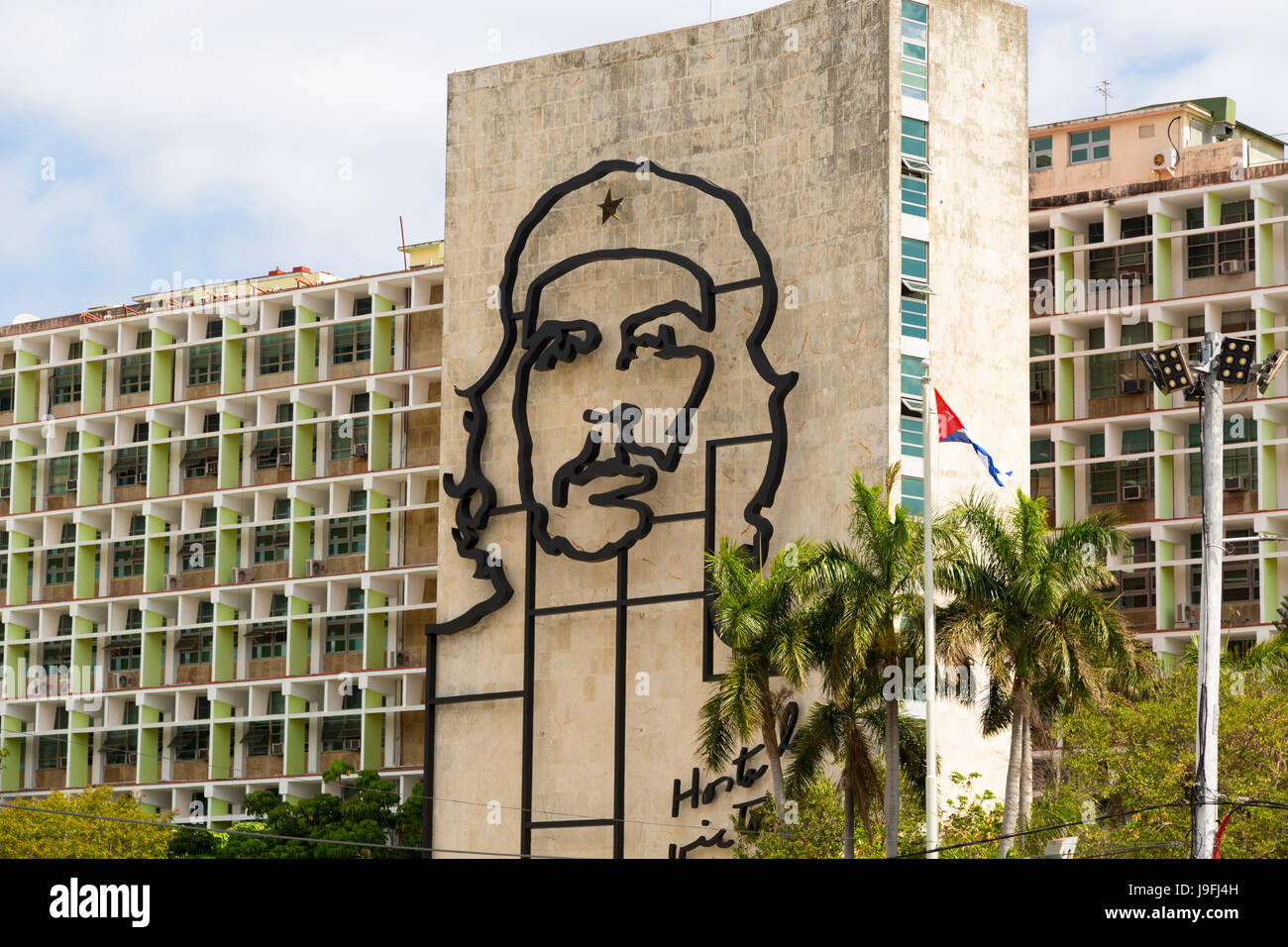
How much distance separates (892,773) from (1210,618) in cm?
1145

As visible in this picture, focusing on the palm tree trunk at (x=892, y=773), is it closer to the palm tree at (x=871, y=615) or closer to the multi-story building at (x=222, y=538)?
the palm tree at (x=871, y=615)

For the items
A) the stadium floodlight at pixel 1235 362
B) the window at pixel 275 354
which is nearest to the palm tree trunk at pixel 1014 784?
the stadium floodlight at pixel 1235 362

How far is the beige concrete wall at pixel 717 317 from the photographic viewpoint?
63312mm

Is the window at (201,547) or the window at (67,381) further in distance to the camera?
the window at (67,381)

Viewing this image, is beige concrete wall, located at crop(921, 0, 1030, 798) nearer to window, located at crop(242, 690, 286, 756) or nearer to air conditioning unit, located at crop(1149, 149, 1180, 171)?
air conditioning unit, located at crop(1149, 149, 1180, 171)

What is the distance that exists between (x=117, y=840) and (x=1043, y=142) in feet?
150

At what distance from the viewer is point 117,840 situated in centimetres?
7531

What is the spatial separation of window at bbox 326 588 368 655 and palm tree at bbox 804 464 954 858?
40.9m

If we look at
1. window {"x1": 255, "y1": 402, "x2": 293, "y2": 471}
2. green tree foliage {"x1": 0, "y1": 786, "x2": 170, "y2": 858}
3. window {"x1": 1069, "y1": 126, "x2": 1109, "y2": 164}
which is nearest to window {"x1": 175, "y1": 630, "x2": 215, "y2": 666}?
window {"x1": 255, "y1": 402, "x2": 293, "y2": 471}

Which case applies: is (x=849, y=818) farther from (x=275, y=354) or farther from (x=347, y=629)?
(x=275, y=354)

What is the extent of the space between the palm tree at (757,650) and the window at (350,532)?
3848 centimetres

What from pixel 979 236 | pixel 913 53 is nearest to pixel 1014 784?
pixel 979 236

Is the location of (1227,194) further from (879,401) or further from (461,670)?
(461,670)
